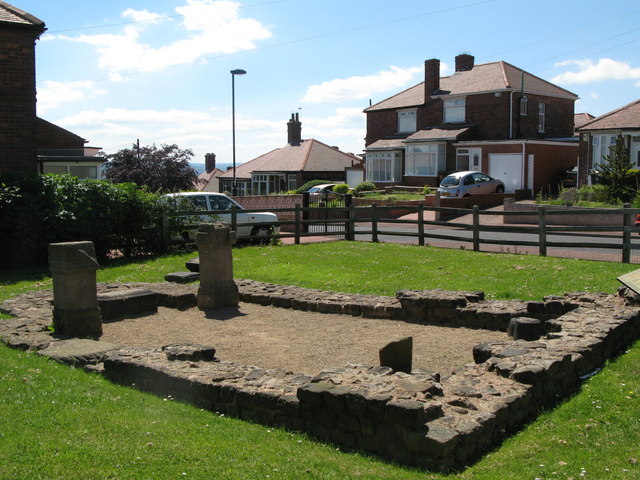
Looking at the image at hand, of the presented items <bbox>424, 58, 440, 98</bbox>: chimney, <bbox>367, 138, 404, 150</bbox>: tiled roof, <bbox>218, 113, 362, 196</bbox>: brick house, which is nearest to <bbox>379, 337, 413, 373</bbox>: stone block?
<bbox>367, 138, 404, 150</bbox>: tiled roof

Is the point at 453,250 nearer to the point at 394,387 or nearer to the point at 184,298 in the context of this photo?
the point at 184,298

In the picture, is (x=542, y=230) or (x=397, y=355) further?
(x=542, y=230)

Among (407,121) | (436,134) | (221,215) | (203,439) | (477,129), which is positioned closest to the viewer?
(203,439)

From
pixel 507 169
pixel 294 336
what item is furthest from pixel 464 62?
pixel 294 336

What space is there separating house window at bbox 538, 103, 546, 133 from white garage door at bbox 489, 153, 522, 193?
6791mm

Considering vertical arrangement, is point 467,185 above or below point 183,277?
above

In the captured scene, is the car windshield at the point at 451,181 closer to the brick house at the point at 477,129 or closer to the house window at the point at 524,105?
the brick house at the point at 477,129

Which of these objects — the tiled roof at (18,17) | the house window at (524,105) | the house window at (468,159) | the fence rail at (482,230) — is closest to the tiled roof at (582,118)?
the house window at (524,105)

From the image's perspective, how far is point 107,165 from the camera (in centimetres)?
5756

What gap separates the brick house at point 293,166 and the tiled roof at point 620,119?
23300 millimetres

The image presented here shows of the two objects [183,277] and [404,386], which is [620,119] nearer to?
[183,277]

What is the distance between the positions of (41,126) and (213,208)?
22.0 meters

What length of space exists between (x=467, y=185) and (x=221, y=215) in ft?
65.2

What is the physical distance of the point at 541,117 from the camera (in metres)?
46.3
